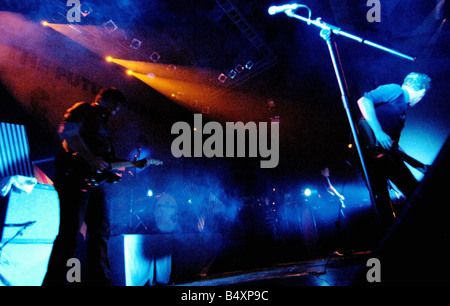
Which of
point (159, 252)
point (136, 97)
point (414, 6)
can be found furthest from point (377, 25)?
point (136, 97)

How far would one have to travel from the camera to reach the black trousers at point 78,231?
5.15 feet

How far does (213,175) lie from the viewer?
8234mm

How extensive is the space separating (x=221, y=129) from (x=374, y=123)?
7208 mm

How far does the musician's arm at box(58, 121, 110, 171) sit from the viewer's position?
1.80 metres

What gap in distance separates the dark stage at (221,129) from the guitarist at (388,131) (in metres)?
0.09

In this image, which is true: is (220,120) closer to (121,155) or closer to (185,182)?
(185,182)

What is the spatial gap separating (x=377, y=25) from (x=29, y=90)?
6.82m

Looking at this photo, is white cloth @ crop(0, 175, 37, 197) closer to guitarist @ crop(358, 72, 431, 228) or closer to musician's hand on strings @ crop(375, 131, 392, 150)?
guitarist @ crop(358, 72, 431, 228)

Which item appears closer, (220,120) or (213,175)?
(213,175)

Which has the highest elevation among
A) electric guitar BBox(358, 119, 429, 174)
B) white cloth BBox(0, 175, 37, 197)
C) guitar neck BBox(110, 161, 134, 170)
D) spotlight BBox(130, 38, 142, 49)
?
spotlight BBox(130, 38, 142, 49)

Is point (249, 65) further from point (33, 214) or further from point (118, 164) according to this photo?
point (33, 214)

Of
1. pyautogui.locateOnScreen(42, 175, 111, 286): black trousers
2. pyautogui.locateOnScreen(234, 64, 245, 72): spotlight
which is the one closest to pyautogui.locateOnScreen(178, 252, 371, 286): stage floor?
pyautogui.locateOnScreen(42, 175, 111, 286): black trousers

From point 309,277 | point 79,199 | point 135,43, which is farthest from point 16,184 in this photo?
point 135,43

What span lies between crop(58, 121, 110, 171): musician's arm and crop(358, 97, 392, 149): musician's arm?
2.60 m
